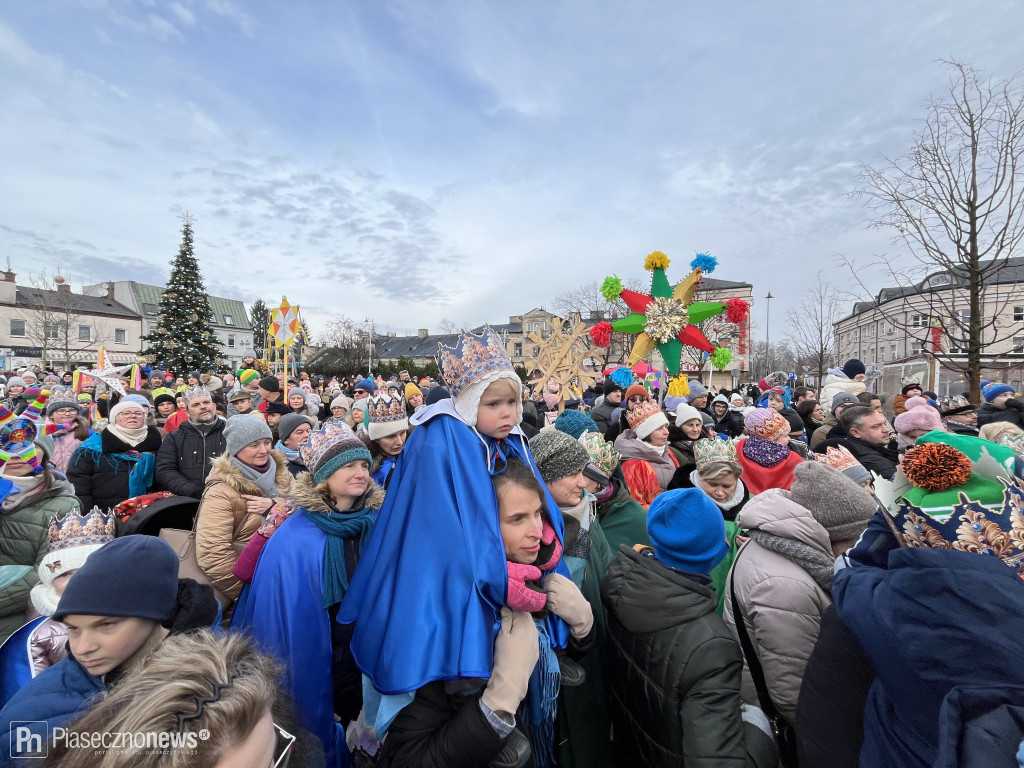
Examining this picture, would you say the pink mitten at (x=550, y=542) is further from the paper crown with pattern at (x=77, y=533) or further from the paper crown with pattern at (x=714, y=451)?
the paper crown with pattern at (x=77, y=533)

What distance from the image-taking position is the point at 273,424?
7453 mm

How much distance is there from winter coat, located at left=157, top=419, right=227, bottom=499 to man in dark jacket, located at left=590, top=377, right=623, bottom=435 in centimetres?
531

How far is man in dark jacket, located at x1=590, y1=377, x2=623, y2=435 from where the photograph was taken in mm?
8375

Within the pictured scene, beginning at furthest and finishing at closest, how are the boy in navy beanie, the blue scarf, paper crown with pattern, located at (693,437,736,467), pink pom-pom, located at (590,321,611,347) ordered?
pink pom-pom, located at (590,321,611,347) → paper crown with pattern, located at (693,437,736,467) → the blue scarf → the boy in navy beanie

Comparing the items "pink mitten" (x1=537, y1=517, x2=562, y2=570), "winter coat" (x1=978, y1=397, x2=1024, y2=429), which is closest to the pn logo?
"pink mitten" (x1=537, y1=517, x2=562, y2=570)

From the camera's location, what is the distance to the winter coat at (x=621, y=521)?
3.37m

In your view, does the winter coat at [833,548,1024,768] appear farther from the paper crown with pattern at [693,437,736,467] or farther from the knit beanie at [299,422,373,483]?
the paper crown with pattern at [693,437,736,467]

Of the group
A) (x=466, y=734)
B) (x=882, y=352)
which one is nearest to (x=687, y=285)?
(x=466, y=734)

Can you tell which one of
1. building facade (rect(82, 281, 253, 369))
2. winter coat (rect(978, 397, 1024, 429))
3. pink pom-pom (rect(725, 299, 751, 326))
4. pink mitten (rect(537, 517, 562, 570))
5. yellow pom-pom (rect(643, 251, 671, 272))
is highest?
building facade (rect(82, 281, 253, 369))

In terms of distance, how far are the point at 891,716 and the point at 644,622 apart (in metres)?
0.77

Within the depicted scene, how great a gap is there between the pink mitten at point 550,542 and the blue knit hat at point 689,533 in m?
0.41

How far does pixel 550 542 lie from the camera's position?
6.66 feet

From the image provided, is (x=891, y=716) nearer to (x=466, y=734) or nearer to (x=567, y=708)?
(x=466, y=734)

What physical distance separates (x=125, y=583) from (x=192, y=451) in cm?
409
